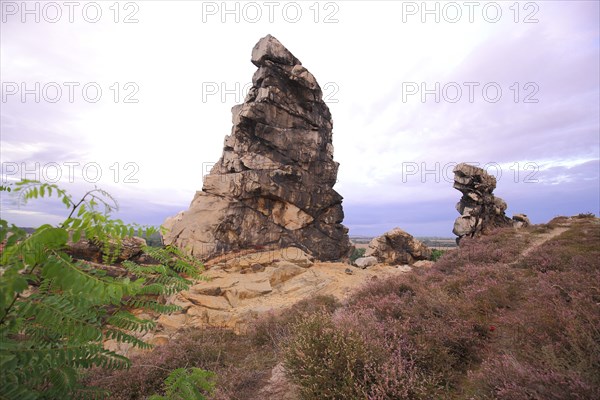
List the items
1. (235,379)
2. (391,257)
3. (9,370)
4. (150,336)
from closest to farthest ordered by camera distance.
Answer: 1. (9,370)
2. (235,379)
3. (150,336)
4. (391,257)

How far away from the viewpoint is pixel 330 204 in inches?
1129

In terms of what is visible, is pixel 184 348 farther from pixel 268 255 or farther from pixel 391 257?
pixel 391 257

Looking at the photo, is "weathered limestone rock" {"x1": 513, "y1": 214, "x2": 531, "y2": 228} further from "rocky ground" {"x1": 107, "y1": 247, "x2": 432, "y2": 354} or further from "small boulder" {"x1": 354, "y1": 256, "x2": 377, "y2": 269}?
"rocky ground" {"x1": 107, "y1": 247, "x2": 432, "y2": 354}

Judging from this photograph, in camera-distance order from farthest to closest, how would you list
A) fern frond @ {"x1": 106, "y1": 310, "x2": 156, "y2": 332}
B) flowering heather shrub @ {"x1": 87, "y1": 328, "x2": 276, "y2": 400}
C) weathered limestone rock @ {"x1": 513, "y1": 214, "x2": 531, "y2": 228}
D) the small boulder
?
1. weathered limestone rock @ {"x1": 513, "y1": 214, "x2": 531, "y2": 228}
2. the small boulder
3. flowering heather shrub @ {"x1": 87, "y1": 328, "x2": 276, "y2": 400}
4. fern frond @ {"x1": 106, "y1": 310, "x2": 156, "y2": 332}

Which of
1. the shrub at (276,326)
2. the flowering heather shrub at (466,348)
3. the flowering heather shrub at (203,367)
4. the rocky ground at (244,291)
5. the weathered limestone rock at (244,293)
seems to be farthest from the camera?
the weathered limestone rock at (244,293)

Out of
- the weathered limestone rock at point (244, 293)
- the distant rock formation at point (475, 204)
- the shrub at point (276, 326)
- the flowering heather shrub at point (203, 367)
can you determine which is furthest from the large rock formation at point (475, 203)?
the flowering heather shrub at point (203, 367)

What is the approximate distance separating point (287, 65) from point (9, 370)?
2867cm

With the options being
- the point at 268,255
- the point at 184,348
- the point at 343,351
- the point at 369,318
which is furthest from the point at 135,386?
the point at 268,255

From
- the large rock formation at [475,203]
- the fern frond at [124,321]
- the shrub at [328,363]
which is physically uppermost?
the large rock formation at [475,203]

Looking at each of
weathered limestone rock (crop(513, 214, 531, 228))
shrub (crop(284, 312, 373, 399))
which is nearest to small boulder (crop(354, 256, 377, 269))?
weathered limestone rock (crop(513, 214, 531, 228))

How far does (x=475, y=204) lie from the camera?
31141mm

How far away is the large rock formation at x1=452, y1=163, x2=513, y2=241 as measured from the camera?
30.6 metres

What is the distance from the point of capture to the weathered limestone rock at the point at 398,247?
31.2m

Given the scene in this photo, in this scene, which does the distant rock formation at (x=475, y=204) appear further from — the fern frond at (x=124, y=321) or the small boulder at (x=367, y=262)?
the fern frond at (x=124, y=321)
